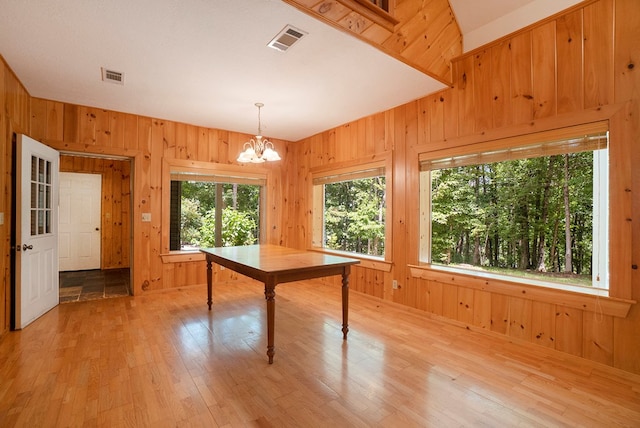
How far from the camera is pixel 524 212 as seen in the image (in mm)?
3197

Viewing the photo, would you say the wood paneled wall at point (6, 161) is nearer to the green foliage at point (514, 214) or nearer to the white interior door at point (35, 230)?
the white interior door at point (35, 230)

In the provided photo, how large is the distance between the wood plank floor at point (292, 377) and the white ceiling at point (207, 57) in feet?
8.49

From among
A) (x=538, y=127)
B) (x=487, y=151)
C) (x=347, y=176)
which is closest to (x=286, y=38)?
(x=487, y=151)

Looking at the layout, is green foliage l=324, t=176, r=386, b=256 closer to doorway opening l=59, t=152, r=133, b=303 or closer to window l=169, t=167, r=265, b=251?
window l=169, t=167, r=265, b=251

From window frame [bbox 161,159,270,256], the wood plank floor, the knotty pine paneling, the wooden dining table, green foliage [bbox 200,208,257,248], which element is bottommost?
the wood plank floor

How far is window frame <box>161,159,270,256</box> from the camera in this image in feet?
14.8

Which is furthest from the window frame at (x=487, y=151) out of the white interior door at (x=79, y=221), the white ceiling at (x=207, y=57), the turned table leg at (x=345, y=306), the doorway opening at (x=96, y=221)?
the white interior door at (x=79, y=221)

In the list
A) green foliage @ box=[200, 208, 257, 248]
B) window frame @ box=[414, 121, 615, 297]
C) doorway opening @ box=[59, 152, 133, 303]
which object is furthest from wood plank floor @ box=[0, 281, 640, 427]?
doorway opening @ box=[59, 152, 133, 303]

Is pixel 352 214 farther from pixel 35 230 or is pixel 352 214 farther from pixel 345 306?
pixel 35 230

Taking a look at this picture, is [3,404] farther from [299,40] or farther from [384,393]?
[299,40]

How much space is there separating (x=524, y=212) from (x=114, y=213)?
7.18 metres

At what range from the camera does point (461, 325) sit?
3.16 m

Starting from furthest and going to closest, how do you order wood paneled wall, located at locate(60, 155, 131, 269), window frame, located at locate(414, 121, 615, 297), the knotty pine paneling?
wood paneled wall, located at locate(60, 155, 131, 269) → window frame, located at locate(414, 121, 615, 297) → the knotty pine paneling

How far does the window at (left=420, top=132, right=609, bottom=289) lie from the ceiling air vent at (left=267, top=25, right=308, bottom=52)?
1981 mm
